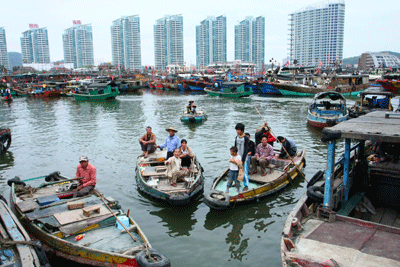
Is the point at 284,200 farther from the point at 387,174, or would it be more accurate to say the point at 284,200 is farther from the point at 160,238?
the point at 160,238

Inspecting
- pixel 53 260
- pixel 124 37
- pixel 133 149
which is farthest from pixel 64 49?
pixel 53 260

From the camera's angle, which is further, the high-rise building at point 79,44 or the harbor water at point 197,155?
the high-rise building at point 79,44

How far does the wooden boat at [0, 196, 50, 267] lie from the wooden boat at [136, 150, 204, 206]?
3256 mm

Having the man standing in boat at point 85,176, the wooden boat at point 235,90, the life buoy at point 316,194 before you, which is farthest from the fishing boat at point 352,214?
the wooden boat at point 235,90

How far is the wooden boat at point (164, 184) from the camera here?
7.80 meters

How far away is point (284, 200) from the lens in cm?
895

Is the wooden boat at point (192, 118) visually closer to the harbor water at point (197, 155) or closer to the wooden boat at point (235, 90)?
the harbor water at point (197, 155)

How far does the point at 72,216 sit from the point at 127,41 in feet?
439

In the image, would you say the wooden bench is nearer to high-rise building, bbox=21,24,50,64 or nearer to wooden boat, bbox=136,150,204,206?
wooden boat, bbox=136,150,204,206

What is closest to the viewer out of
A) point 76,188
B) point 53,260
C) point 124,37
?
point 53,260

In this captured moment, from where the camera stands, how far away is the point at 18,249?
509cm

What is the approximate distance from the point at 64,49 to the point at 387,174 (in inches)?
6370

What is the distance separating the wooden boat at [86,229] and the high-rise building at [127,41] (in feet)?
422

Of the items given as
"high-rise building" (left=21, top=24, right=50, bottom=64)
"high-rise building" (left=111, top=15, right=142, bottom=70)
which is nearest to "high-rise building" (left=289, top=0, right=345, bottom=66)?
"high-rise building" (left=111, top=15, right=142, bottom=70)
